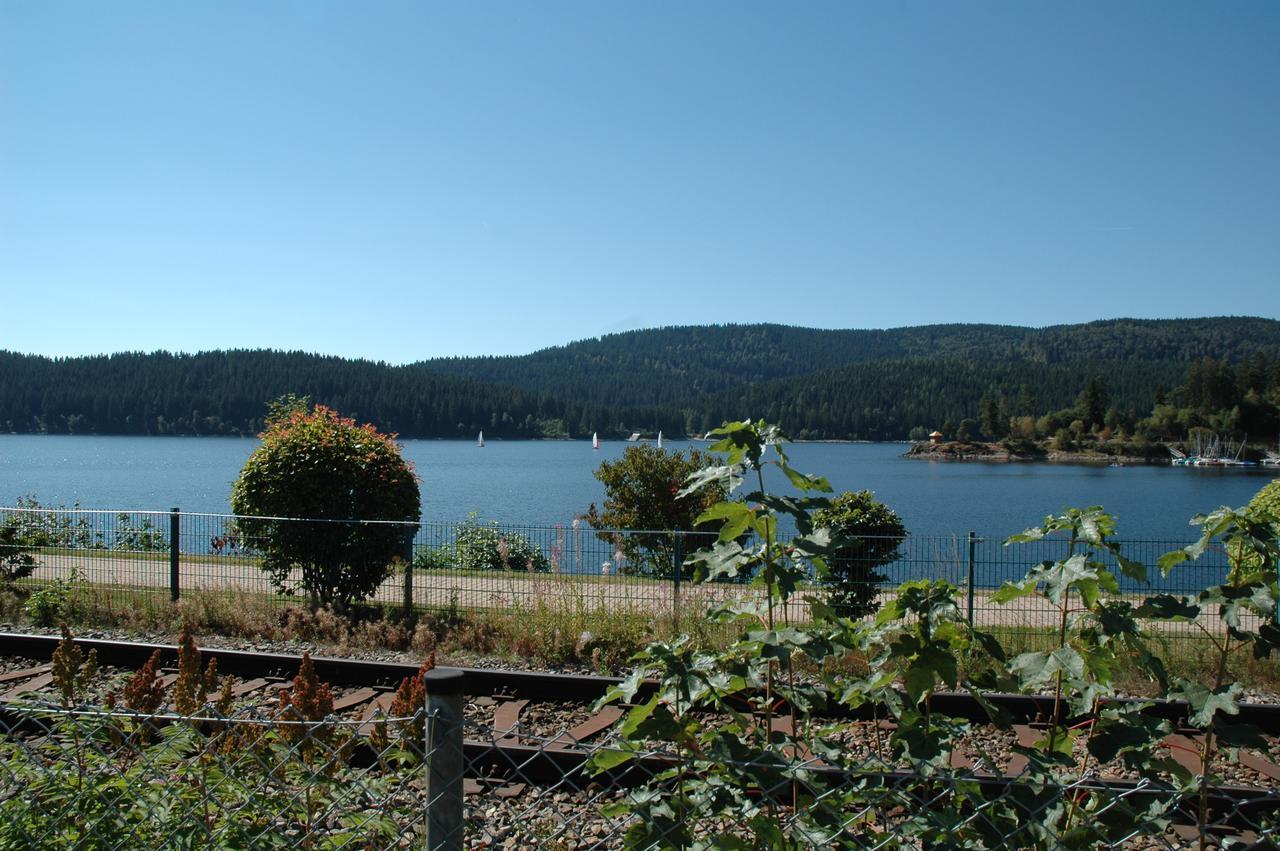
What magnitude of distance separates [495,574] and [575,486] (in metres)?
52.5

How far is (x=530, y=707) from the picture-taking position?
26.7ft

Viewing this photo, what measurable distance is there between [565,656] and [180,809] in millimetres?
6103

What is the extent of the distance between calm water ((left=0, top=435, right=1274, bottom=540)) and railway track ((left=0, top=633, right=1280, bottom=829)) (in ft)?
47.0

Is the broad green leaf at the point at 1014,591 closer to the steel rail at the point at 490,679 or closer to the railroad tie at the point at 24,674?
the steel rail at the point at 490,679

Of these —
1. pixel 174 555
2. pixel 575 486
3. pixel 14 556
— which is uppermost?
pixel 174 555

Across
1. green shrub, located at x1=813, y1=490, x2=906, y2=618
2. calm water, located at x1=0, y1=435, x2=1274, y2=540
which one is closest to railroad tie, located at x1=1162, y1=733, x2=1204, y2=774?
green shrub, located at x1=813, y1=490, x2=906, y2=618

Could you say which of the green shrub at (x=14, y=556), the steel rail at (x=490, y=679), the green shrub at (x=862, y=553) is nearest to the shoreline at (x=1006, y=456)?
the green shrub at (x=862, y=553)

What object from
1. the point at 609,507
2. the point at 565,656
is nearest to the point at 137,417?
the point at 609,507

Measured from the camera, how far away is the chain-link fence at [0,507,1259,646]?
10.7 metres

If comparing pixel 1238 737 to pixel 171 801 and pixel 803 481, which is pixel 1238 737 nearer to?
pixel 803 481

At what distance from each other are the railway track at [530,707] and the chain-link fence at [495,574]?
1.73 meters

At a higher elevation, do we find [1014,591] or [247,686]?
[1014,591]

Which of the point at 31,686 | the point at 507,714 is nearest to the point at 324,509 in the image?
the point at 31,686

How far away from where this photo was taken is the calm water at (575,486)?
4294 cm
